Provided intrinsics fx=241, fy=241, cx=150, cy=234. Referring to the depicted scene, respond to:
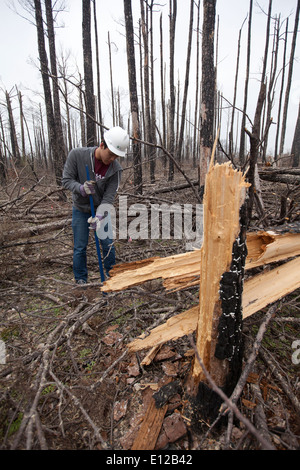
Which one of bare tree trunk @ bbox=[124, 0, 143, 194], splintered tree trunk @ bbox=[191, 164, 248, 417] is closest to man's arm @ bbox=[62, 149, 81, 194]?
splintered tree trunk @ bbox=[191, 164, 248, 417]

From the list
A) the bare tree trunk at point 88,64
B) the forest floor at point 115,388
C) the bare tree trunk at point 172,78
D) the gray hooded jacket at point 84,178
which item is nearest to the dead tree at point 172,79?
the bare tree trunk at point 172,78

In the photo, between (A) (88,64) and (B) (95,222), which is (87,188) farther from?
(A) (88,64)

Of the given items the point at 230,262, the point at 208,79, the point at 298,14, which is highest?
the point at 298,14

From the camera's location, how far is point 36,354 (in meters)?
1.70

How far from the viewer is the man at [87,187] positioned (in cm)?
277

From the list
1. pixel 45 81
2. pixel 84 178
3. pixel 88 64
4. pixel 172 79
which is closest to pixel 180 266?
pixel 84 178

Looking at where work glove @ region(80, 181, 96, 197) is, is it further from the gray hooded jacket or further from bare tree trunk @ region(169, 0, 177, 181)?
bare tree trunk @ region(169, 0, 177, 181)

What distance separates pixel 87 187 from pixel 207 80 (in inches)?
119

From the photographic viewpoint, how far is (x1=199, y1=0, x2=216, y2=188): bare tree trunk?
3967 millimetres

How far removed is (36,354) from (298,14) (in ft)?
64.9

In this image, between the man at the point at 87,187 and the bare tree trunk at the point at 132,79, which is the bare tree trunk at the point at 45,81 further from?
the man at the point at 87,187

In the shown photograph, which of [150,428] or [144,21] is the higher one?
[144,21]
